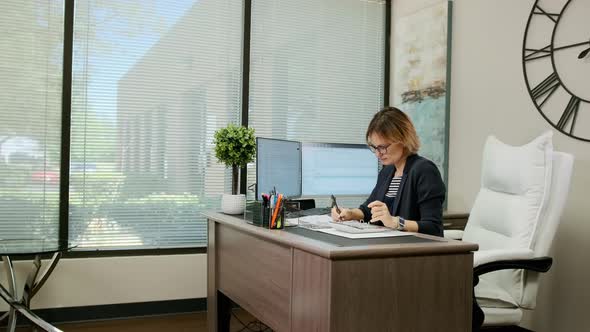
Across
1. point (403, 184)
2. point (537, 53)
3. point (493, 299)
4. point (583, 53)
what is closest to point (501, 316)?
point (493, 299)

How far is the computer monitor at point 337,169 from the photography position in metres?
3.06

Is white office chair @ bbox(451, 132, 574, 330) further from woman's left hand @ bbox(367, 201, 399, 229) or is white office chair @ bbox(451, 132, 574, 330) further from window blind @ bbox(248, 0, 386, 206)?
window blind @ bbox(248, 0, 386, 206)

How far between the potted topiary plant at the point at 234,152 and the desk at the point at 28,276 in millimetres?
969

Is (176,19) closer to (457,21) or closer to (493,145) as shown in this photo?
(457,21)

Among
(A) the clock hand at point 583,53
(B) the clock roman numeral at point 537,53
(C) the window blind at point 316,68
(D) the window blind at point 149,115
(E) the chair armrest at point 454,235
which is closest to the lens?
(A) the clock hand at point 583,53

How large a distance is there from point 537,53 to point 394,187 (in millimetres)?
1309

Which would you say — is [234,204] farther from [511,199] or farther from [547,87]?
[547,87]

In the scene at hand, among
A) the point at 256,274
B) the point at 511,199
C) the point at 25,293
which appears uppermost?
the point at 511,199

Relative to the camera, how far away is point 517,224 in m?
2.23

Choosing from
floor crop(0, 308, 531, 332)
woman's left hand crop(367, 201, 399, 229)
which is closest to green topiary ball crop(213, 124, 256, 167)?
woman's left hand crop(367, 201, 399, 229)

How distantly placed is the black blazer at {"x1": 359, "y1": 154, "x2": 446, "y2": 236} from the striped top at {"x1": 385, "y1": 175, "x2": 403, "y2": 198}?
0.20 feet

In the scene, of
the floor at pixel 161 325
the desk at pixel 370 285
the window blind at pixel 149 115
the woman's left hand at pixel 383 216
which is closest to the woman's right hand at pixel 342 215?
the woman's left hand at pixel 383 216

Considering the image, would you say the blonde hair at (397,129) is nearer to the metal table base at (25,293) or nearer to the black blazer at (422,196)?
the black blazer at (422,196)

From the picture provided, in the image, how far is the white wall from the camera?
259cm
